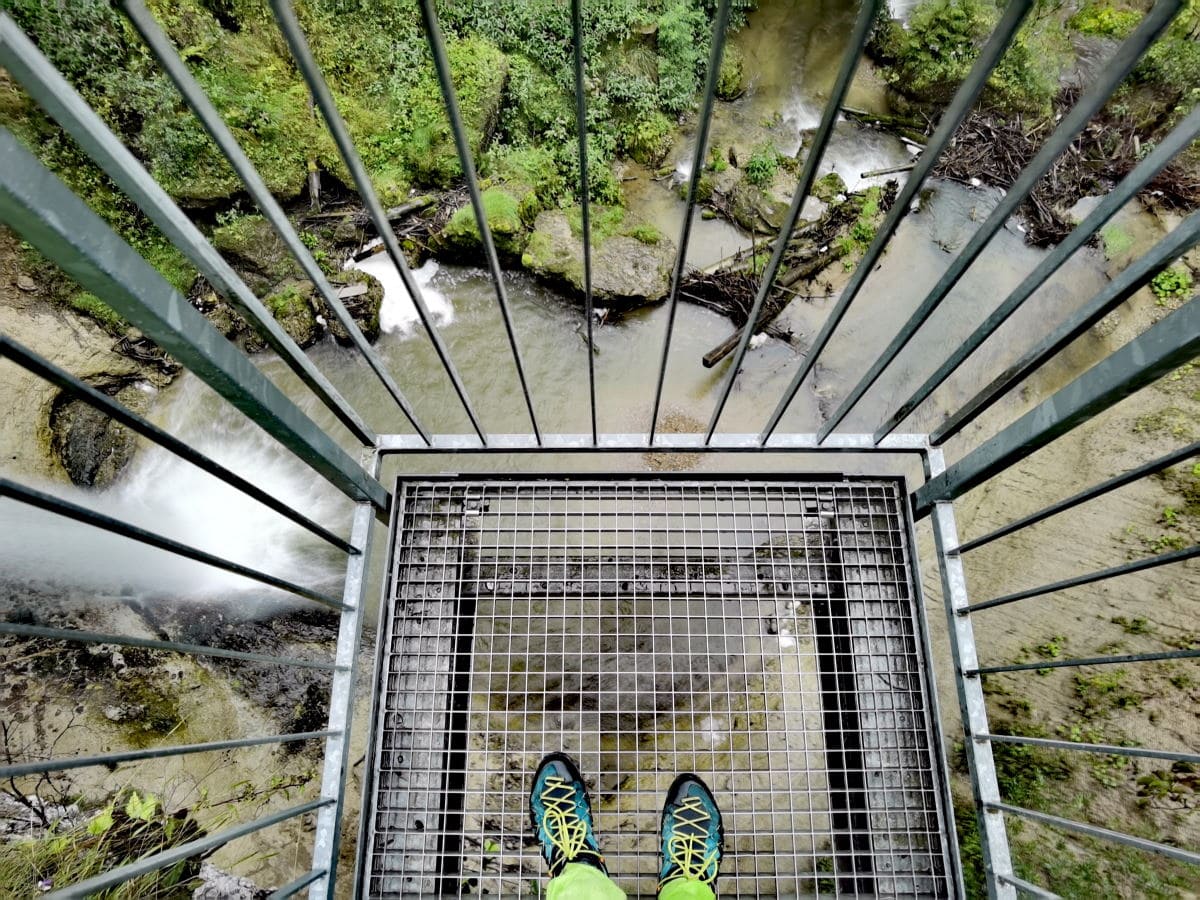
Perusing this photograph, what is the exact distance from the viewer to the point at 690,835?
2270 millimetres

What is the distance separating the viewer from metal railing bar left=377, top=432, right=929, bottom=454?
2.19 metres

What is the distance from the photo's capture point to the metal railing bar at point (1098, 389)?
44.7 inches

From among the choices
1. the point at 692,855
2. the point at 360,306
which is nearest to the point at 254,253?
the point at 360,306

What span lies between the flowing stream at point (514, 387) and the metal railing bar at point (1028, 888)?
2806 millimetres

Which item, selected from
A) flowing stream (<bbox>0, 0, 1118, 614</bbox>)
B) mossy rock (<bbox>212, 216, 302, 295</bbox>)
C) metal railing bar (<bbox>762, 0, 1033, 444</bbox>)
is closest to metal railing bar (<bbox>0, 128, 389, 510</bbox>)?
metal railing bar (<bbox>762, 0, 1033, 444</bbox>)

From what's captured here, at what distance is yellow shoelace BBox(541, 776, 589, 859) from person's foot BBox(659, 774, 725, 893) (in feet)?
0.97

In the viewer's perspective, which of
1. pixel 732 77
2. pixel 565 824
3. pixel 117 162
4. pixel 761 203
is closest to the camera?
pixel 117 162

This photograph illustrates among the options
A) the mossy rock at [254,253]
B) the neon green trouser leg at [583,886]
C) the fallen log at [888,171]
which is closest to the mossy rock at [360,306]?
the mossy rock at [254,253]

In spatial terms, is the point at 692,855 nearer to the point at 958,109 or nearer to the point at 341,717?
the point at 341,717

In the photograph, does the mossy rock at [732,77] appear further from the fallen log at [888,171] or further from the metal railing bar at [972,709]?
the metal railing bar at [972,709]

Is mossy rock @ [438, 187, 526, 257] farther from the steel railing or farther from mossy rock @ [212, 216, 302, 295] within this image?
the steel railing

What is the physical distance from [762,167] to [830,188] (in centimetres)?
60

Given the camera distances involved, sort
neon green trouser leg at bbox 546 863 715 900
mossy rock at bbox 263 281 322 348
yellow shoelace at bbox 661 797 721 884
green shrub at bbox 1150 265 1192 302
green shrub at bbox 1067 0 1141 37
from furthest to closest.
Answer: green shrub at bbox 1067 0 1141 37, mossy rock at bbox 263 281 322 348, green shrub at bbox 1150 265 1192 302, yellow shoelace at bbox 661 797 721 884, neon green trouser leg at bbox 546 863 715 900

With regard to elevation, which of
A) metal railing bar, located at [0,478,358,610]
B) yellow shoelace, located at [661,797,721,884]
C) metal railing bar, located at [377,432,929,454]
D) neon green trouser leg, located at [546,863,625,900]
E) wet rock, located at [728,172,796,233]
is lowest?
neon green trouser leg, located at [546,863,625,900]
